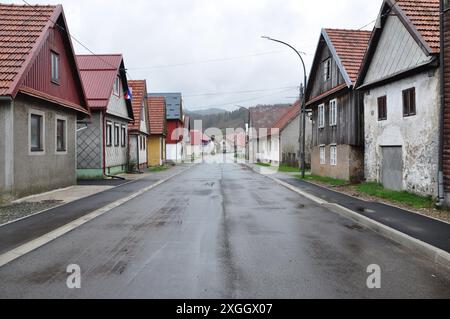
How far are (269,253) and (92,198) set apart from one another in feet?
29.8

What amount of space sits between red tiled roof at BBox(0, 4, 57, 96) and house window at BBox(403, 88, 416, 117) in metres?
12.3

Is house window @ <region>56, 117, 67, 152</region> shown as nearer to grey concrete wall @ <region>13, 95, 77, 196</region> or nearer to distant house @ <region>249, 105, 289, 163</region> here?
grey concrete wall @ <region>13, 95, 77, 196</region>

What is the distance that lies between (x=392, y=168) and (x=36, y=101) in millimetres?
12887

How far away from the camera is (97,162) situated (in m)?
23.0

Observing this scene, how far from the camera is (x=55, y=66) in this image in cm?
1695

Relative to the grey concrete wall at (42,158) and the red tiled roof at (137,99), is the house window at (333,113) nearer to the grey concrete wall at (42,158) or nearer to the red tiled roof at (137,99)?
the grey concrete wall at (42,158)

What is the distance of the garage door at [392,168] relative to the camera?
15.2 meters

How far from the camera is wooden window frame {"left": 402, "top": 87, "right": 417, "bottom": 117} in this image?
14.1 meters

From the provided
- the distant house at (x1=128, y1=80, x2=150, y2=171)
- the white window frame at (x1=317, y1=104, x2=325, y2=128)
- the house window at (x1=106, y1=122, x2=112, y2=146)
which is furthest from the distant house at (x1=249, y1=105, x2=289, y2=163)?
the house window at (x1=106, y1=122, x2=112, y2=146)

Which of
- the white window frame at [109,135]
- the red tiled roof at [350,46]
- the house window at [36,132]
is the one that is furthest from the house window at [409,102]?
the white window frame at [109,135]
